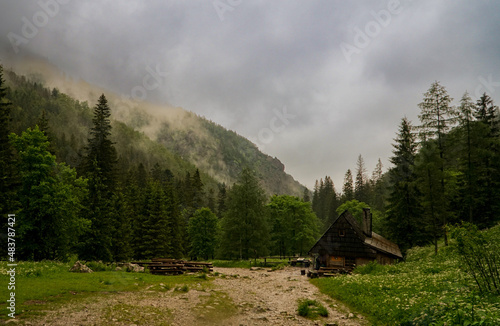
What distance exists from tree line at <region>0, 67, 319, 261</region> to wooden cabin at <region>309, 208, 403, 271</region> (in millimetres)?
12365

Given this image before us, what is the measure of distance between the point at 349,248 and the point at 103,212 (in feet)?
100

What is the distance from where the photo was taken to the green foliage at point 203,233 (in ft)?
195

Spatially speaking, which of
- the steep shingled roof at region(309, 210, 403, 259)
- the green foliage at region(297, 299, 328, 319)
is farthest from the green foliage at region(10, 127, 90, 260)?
the steep shingled roof at region(309, 210, 403, 259)

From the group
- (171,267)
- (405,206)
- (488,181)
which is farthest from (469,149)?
(171,267)

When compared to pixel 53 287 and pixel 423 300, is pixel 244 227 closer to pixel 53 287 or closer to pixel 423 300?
pixel 53 287

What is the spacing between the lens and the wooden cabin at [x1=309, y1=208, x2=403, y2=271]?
3531 centimetres

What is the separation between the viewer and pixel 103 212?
36281 mm

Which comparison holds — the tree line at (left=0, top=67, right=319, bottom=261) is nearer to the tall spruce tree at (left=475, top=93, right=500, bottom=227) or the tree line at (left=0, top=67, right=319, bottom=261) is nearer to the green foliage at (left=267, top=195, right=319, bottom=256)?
the green foliage at (left=267, top=195, right=319, bottom=256)

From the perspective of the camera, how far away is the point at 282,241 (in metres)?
62.3

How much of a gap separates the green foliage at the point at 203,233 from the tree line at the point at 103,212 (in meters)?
0.20

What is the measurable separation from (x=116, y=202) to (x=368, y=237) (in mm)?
35035

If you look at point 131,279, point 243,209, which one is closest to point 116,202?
point 243,209

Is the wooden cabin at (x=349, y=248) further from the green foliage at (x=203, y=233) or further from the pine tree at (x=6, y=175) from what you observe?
the pine tree at (x=6, y=175)

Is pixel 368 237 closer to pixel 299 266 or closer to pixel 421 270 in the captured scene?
pixel 299 266
